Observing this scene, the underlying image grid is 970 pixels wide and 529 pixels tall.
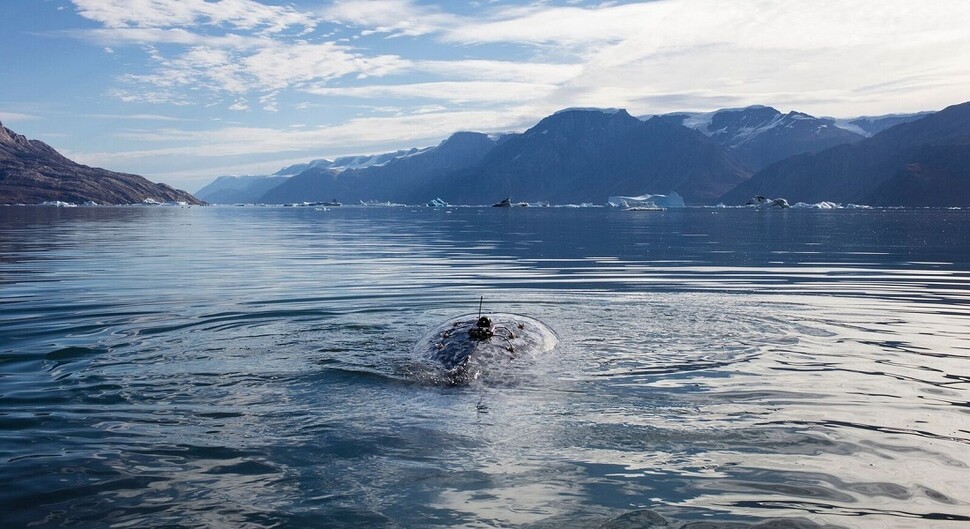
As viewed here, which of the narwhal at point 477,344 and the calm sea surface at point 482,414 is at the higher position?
the narwhal at point 477,344

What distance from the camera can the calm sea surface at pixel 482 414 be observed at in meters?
7.80

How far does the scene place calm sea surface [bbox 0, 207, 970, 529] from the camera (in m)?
7.80

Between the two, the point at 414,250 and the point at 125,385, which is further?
the point at 414,250

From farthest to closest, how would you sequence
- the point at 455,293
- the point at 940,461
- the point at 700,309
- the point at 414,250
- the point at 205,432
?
the point at 414,250, the point at 455,293, the point at 700,309, the point at 205,432, the point at 940,461

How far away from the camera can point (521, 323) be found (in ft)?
56.9

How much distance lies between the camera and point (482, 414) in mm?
11008

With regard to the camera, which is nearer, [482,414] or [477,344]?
[482,414]

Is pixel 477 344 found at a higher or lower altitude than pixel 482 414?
higher

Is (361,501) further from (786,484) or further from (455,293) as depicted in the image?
(455,293)

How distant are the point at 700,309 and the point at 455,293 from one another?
889 cm

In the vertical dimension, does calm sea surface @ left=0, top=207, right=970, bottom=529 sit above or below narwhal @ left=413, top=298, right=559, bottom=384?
below

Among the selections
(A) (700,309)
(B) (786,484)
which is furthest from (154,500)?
(A) (700,309)

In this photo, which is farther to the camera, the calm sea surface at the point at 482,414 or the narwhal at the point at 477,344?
the narwhal at the point at 477,344

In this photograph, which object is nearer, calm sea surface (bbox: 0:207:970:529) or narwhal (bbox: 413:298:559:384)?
calm sea surface (bbox: 0:207:970:529)
